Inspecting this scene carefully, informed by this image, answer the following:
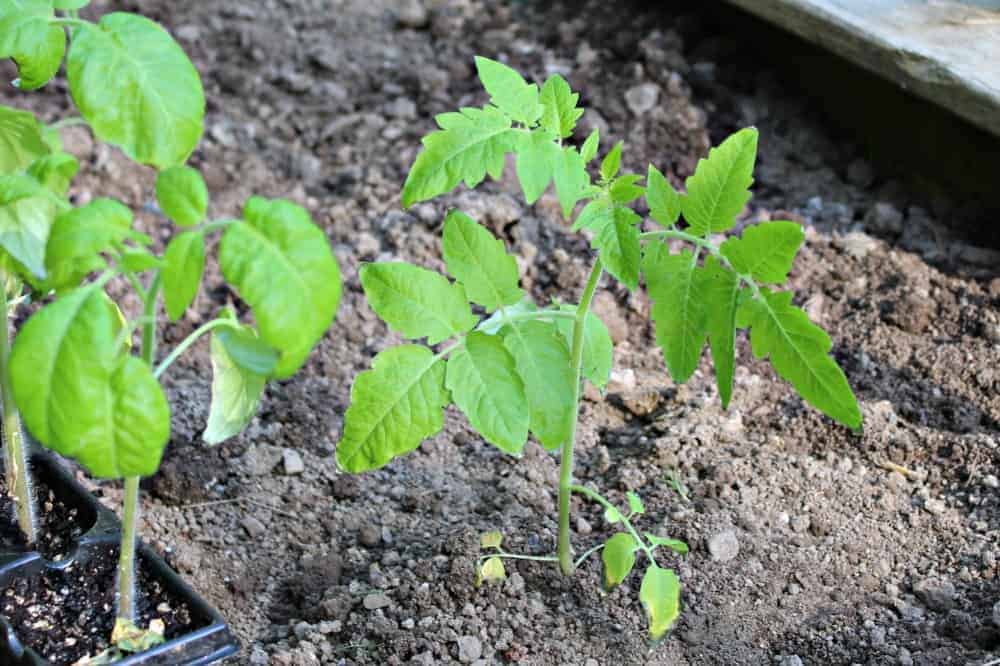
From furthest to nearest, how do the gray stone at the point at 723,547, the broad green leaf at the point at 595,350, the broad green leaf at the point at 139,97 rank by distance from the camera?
the gray stone at the point at 723,547
the broad green leaf at the point at 595,350
the broad green leaf at the point at 139,97

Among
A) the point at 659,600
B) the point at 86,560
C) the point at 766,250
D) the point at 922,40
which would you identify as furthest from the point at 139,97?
the point at 922,40

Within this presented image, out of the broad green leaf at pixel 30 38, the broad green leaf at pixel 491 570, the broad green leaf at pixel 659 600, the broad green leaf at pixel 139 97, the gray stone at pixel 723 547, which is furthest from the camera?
the gray stone at pixel 723 547

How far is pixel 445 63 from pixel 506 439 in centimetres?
262

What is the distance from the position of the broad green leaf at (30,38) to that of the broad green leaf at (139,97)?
122 millimetres

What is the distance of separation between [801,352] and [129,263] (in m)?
1.06

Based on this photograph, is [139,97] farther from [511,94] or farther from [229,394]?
[511,94]

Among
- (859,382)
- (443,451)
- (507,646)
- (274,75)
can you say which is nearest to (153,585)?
(507,646)

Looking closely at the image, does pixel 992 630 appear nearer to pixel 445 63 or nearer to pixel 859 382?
pixel 859 382

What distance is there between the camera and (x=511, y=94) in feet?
7.01

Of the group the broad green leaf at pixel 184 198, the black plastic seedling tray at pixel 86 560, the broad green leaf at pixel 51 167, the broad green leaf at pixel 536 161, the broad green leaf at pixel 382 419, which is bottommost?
the black plastic seedling tray at pixel 86 560

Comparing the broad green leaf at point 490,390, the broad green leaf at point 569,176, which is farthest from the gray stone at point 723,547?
the broad green leaf at point 569,176

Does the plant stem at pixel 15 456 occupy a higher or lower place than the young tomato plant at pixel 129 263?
lower

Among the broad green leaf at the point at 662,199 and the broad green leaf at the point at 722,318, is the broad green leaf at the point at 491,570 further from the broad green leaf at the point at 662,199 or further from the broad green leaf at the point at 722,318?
the broad green leaf at the point at 662,199

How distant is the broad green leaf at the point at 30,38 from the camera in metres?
2.00
